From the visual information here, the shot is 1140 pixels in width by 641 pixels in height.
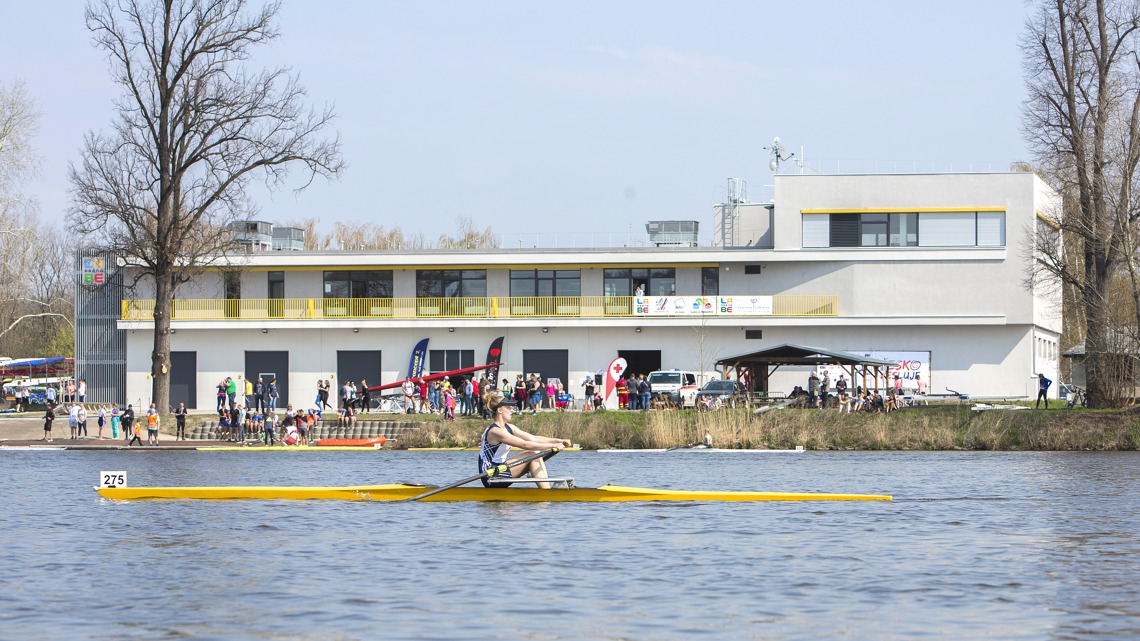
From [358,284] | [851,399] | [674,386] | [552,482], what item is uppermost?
[358,284]

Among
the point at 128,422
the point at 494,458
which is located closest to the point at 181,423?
Answer: the point at 128,422

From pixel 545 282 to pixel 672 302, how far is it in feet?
19.0

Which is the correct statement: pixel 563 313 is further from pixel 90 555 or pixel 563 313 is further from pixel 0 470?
pixel 90 555

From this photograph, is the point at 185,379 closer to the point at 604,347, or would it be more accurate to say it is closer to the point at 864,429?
the point at 604,347

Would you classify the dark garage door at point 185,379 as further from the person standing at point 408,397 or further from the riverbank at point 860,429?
the riverbank at point 860,429

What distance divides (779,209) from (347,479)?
101ft

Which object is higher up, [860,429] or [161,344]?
[161,344]

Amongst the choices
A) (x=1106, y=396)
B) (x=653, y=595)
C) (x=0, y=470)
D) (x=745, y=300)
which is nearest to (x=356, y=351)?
(x=745, y=300)

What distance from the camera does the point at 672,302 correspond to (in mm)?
55625

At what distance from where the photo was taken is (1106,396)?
142ft

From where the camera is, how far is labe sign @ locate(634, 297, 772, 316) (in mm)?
→ 55125

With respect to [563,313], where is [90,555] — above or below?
below

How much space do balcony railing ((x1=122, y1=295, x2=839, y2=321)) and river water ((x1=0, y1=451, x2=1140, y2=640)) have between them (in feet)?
92.4

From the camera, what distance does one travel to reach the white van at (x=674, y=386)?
49.6 metres
